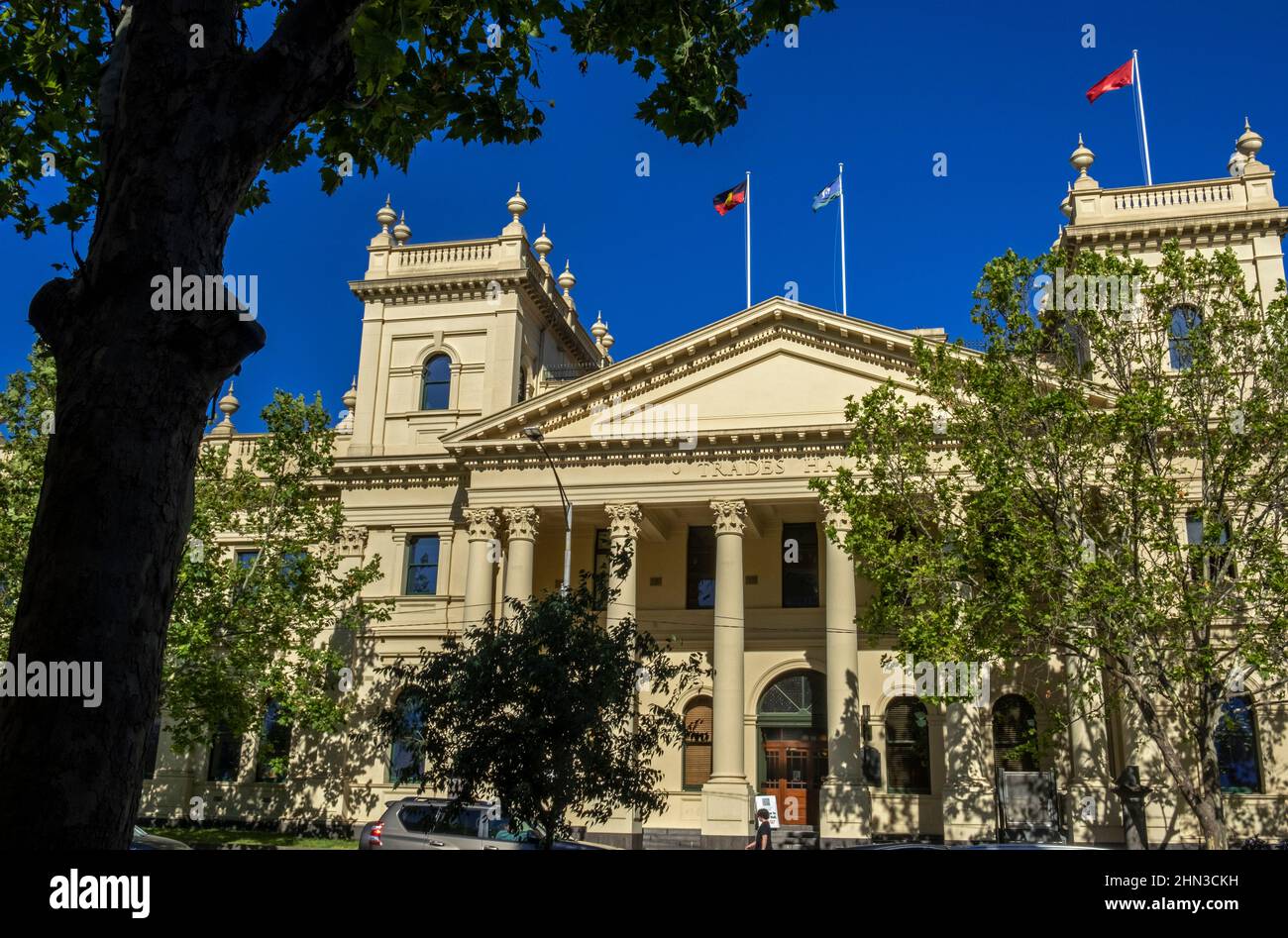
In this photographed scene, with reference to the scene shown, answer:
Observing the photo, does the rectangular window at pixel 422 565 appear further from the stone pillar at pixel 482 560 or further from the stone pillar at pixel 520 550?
the stone pillar at pixel 520 550

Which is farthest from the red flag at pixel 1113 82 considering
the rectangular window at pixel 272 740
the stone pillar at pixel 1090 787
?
the rectangular window at pixel 272 740

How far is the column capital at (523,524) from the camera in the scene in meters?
35.2

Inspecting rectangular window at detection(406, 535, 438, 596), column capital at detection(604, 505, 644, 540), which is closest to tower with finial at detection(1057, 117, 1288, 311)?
column capital at detection(604, 505, 644, 540)

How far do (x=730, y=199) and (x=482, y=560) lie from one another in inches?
633

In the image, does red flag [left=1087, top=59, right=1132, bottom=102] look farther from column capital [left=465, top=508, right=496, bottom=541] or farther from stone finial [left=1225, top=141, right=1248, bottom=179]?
column capital [left=465, top=508, right=496, bottom=541]

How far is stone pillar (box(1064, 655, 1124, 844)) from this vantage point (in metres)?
29.6

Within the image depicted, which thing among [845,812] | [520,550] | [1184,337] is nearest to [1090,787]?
[845,812]

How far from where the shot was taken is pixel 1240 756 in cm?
3105

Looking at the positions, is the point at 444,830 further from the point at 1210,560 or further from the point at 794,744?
the point at 794,744

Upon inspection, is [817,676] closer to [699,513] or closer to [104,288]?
[699,513]

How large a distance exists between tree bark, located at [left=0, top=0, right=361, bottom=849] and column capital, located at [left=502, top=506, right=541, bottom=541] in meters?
29.6

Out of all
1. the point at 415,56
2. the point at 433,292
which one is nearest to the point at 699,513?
the point at 433,292

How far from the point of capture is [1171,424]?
80.5ft

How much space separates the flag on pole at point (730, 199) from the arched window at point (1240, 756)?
23032mm
